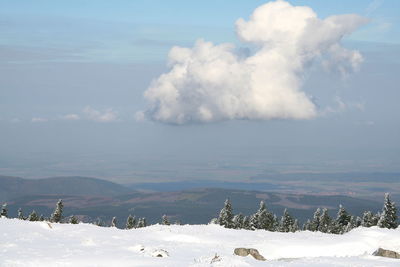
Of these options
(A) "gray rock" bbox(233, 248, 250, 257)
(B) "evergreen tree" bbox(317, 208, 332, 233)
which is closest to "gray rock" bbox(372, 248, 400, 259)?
(A) "gray rock" bbox(233, 248, 250, 257)

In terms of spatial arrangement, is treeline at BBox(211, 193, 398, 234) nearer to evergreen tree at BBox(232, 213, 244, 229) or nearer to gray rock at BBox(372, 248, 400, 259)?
evergreen tree at BBox(232, 213, 244, 229)

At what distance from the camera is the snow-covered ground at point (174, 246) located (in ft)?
101

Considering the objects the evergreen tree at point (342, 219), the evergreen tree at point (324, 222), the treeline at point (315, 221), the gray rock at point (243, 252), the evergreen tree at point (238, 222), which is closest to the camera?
the gray rock at point (243, 252)

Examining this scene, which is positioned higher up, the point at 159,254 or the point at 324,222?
the point at 324,222

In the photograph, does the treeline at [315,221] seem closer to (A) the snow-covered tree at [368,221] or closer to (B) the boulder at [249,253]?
(A) the snow-covered tree at [368,221]

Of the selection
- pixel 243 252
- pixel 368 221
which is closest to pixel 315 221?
pixel 368 221

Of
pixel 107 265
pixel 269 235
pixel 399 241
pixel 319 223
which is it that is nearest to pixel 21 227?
pixel 107 265

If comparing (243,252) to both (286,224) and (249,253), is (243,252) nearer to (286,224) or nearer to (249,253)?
(249,253)

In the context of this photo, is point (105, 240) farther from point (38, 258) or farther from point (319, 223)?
point (319, 223)

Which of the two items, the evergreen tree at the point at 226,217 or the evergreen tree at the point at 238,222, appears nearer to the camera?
the evergreen tree at the point at 226,217

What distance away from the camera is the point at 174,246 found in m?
41.8

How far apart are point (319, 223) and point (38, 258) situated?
9189 cm

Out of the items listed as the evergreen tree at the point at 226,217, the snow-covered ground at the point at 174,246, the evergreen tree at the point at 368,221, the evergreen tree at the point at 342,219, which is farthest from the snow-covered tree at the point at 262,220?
the snow-covered ground at the point at 174,246

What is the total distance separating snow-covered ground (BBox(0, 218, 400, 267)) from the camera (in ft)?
101
